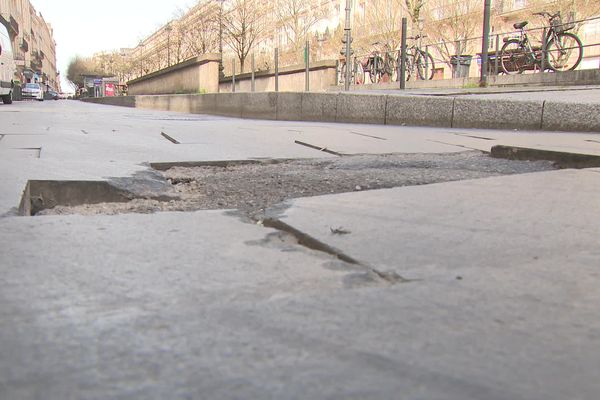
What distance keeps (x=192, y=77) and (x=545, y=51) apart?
14269mm

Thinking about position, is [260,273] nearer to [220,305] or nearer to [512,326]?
[220,305]

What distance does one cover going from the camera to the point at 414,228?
181cm

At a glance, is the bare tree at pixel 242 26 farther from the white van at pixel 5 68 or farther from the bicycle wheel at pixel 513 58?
the bicycle wheel at pixel 513 58

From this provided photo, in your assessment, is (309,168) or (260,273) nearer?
(260,273)

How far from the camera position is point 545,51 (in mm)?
12328

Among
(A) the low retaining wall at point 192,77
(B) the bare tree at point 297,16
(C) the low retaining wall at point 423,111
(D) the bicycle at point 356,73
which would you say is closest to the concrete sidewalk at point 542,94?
(C) the low retaining wall at point 423,111

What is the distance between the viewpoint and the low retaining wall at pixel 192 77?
21578 millimetres

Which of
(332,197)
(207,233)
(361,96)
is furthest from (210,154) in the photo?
(361,96)

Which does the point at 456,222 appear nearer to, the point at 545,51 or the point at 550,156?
the point at 550,156

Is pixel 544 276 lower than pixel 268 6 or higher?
lower

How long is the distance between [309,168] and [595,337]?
2.51m

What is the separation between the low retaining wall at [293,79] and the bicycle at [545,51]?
5818mm

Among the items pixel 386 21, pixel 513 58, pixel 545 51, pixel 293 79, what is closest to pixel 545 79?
pixel 545 51

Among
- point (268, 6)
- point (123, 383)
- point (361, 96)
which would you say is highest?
point (268, 6)
